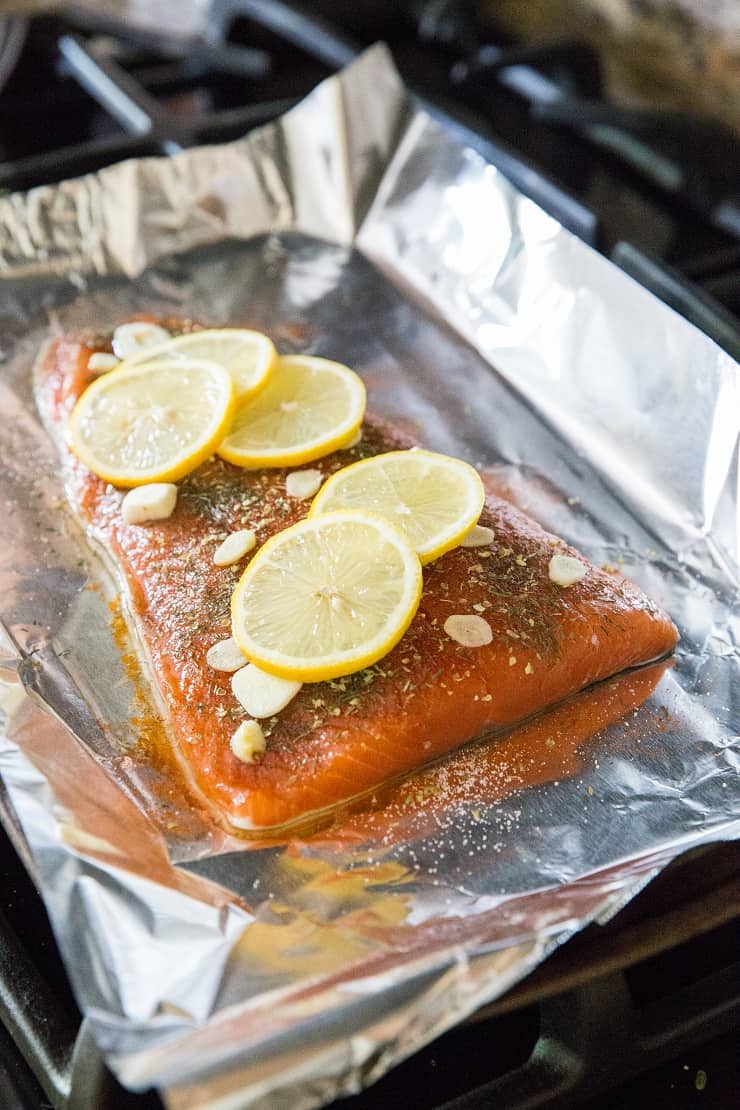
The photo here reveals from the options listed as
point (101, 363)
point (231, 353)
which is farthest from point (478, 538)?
point (101, 363)

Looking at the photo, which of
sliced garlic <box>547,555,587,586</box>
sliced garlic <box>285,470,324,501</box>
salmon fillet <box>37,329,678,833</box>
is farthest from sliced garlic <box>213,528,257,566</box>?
sliced garlic <box>547,555,587,586</box>

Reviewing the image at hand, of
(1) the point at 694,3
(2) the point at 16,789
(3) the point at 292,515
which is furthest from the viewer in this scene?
(1) the point at 694,3

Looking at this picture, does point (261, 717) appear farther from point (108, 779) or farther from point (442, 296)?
point (442, 296)

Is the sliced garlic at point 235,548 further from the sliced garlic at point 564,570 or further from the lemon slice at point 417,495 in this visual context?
the sliced garlic at point 564,570

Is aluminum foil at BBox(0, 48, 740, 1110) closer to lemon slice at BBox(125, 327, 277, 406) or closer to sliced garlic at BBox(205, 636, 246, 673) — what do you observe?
sliced garlic at BBox(205, 636, 246, 673)

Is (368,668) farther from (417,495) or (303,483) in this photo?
(303,483)

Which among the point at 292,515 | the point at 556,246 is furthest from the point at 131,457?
the point at 556,246
